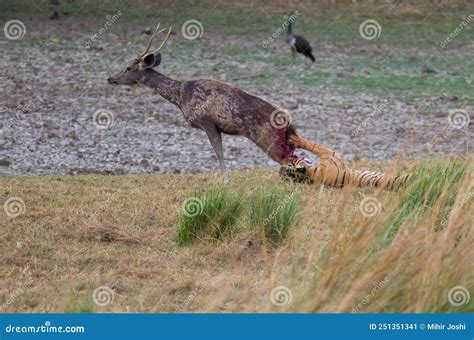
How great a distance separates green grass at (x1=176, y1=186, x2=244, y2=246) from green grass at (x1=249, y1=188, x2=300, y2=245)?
0.14m

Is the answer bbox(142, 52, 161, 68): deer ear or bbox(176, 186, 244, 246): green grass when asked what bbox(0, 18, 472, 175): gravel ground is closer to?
bbox(142, 52, 161, 68): deer ear

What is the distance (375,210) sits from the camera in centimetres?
660

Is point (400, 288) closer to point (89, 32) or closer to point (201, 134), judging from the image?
point (201, 134)

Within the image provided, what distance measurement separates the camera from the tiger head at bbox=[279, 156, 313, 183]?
9.37 meters

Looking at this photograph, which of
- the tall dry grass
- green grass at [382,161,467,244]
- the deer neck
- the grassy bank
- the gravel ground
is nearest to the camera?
the tall dry grass

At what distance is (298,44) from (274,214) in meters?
9.68

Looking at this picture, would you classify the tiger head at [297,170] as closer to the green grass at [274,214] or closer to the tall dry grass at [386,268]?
the green grass at [274,214]

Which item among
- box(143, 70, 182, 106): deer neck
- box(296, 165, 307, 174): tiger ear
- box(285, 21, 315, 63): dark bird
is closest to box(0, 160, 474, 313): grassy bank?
box(296, 165, 307, 174): tiger ear

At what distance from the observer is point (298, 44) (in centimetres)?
1722


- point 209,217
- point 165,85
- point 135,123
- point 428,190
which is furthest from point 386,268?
point 135,123

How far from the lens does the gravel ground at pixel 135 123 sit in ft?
40.0

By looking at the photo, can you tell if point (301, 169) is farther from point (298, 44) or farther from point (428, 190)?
point (298, 44)

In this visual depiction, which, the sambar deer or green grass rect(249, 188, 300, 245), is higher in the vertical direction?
the sambar deer

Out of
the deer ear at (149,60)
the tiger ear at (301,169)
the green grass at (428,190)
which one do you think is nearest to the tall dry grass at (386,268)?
the green grass at (428,190)
